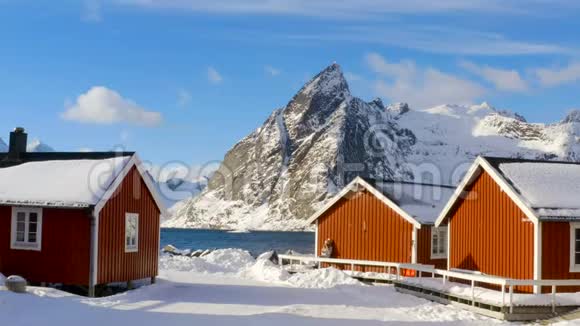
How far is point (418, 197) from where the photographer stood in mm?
36875

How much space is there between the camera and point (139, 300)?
23719mm

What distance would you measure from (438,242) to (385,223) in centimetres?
256

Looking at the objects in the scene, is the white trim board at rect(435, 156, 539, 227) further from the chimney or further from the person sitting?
the chimney

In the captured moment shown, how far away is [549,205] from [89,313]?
562 inches

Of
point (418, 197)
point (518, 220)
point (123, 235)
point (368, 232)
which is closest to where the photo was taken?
point (518, 220)

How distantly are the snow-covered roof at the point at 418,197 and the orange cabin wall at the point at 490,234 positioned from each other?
529 cm

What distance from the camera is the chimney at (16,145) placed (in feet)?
97.0

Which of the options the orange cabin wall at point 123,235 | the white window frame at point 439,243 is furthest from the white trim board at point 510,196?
the orange cabin wall at point 123,235

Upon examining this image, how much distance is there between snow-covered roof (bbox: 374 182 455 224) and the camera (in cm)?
3407

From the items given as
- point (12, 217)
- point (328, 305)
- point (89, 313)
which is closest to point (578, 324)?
point (328, 305)

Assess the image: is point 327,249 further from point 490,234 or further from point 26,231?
point 26,231

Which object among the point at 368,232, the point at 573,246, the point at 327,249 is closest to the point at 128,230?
the point at 327,249

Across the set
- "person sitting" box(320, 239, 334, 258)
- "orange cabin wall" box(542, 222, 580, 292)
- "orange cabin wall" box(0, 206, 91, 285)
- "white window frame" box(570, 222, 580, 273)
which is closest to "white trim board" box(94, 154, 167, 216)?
"orange cabin wall" box(0, 206, 91, 285)

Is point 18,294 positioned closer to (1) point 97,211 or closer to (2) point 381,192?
(1) point 97,211
